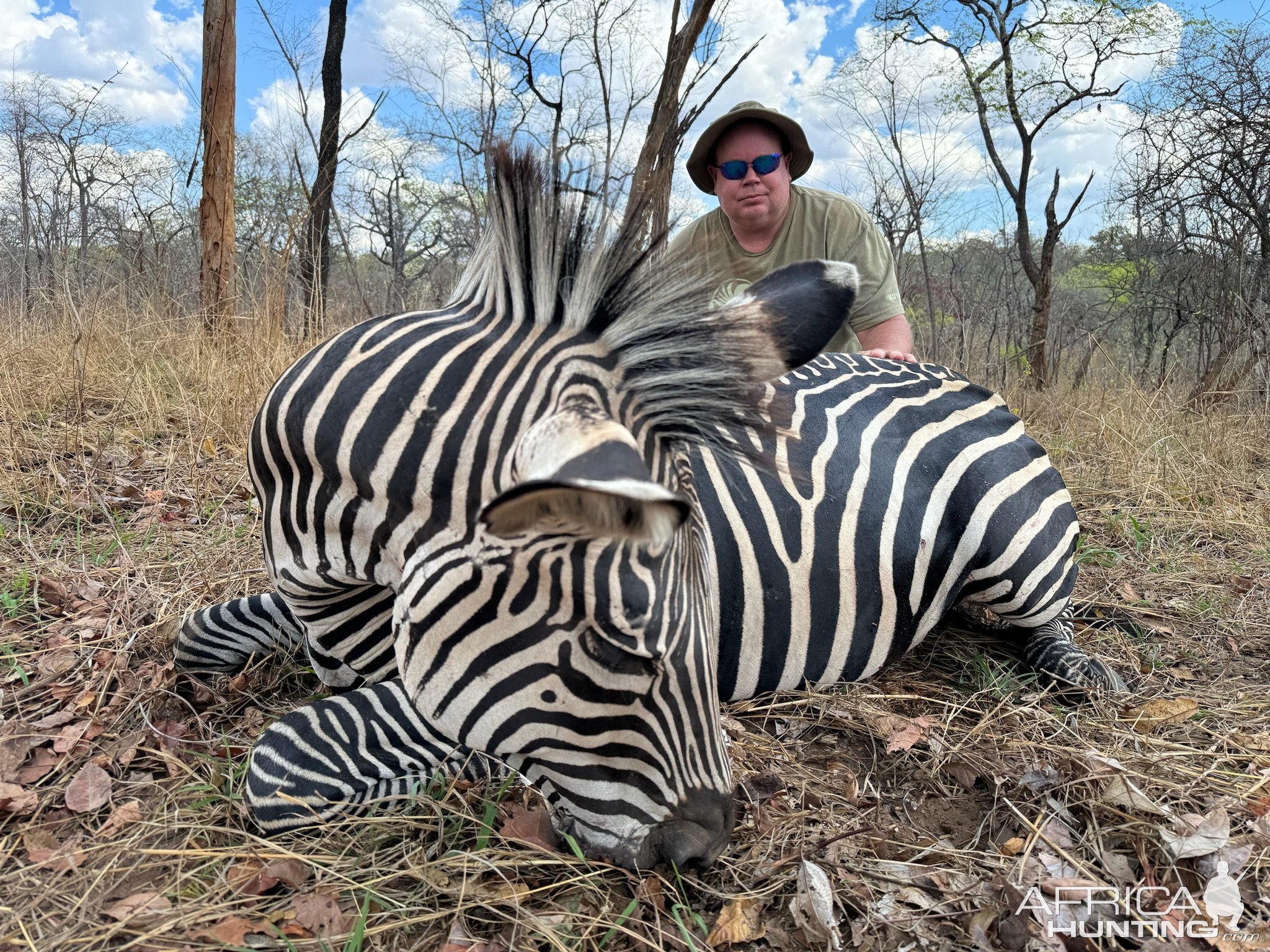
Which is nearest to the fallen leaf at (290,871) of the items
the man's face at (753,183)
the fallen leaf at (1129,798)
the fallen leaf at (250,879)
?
the fallen leaf at (250,879)

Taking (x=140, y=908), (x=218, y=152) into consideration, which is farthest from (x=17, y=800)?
(x=218, y=152)

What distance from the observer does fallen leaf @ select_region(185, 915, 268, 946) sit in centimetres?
139

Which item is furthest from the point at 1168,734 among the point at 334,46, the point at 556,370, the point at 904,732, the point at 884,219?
the point at 884,219

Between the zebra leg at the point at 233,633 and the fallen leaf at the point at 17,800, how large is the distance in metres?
A: 0.56

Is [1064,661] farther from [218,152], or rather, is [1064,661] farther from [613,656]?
[218,152]

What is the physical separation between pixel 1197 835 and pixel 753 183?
3711mm

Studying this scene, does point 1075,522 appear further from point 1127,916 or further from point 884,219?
point 884,219

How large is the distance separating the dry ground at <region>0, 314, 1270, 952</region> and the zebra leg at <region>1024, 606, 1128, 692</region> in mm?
84

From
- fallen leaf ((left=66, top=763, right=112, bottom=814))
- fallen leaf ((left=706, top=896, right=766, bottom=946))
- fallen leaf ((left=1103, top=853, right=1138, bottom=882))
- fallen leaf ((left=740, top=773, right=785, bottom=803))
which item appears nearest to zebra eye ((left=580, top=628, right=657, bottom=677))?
fallen leaf ((left=706, top=896, right=766, bottom=946))

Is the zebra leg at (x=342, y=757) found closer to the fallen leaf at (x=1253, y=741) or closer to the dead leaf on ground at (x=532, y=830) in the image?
the dead leaf on ground at (x=532, y=830)

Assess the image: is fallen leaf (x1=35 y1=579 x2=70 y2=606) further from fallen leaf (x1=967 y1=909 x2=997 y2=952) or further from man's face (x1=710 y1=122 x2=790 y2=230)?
man's face (x1=710 y1=122 x2=790 y2=230)

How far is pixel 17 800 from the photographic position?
180 centimetres

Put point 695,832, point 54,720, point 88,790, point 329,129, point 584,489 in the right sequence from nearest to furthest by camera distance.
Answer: point 584,489, point 695,832, point 88,790, point 54,720, point 329,129

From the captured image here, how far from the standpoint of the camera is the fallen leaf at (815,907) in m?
1.50
